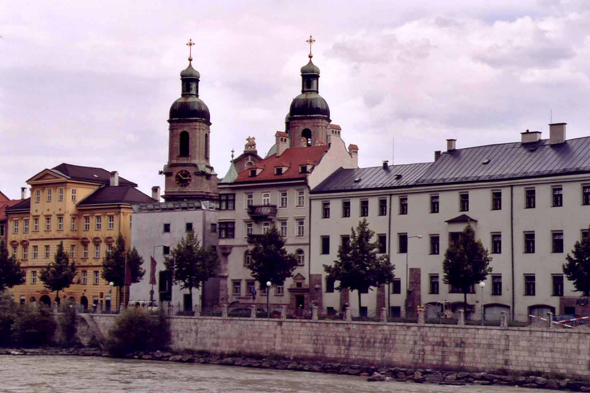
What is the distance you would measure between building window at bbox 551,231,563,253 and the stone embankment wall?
1231 centimetres

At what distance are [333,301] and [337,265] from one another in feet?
24.5

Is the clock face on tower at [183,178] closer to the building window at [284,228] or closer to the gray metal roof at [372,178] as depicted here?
the building window at [284,228]

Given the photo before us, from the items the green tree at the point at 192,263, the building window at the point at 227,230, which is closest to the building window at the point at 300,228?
the building window at the point at 227,230

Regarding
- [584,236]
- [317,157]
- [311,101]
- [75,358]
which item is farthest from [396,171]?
[311,101]

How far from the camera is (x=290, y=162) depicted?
9981cm

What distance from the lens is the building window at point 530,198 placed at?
8056 centimetres

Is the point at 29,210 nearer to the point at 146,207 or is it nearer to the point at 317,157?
the point at 146,207

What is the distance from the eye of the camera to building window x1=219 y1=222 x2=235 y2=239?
327 ft

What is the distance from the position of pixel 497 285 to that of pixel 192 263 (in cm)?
2656

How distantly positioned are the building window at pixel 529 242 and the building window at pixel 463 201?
18.6 feet

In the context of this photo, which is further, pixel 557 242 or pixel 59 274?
pixel 59 274

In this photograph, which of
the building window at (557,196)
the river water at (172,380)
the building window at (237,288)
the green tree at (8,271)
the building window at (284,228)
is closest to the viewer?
the river water at (172,380)

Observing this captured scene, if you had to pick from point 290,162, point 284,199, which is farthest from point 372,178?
point 290,162

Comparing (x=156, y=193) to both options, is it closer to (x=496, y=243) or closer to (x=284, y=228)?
(x=284, y=228)
